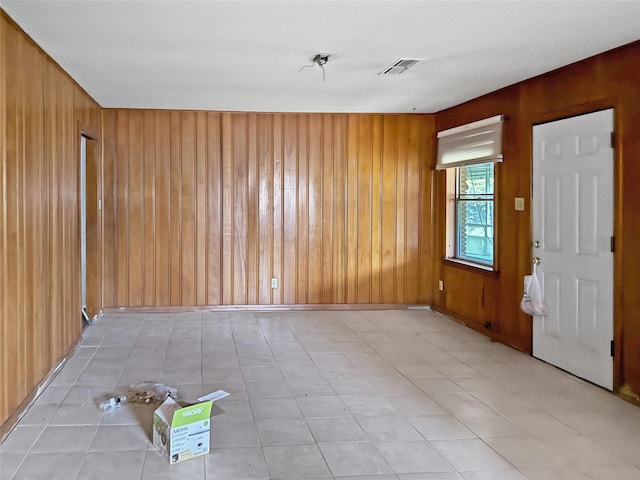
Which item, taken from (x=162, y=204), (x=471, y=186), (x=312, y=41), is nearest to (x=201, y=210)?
(x=162, y=204)

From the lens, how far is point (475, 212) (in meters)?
6.07

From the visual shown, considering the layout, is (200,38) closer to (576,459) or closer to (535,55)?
(535,55)

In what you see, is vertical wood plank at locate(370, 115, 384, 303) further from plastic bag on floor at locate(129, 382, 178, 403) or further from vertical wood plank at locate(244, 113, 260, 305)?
plastic bag on floor at locate(129, 382, 178, 403)

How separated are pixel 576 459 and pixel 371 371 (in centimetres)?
175

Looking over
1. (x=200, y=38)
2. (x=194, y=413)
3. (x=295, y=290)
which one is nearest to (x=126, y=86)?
(x=200, y=38)

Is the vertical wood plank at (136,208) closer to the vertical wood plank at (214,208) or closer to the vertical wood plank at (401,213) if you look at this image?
the vertical wood plank at (214,208)

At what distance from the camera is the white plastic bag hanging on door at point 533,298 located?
4570 mm

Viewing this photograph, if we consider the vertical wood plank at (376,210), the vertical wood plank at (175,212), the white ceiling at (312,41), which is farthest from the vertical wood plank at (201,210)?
the vertical wood plank at (376,210)

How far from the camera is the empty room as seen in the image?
3059mm

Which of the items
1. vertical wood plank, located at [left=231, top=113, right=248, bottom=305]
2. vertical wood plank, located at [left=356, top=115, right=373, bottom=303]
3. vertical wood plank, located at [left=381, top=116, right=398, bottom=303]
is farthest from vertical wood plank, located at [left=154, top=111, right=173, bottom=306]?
vertical wood plank, located at [left=381, top=116, right=398, bottom=303]

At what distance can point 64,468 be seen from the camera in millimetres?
2707

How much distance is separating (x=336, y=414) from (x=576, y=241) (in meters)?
2.26

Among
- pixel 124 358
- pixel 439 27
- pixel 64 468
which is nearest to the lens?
pixel 64 468

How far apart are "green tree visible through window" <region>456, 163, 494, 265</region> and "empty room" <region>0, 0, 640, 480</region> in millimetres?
42
